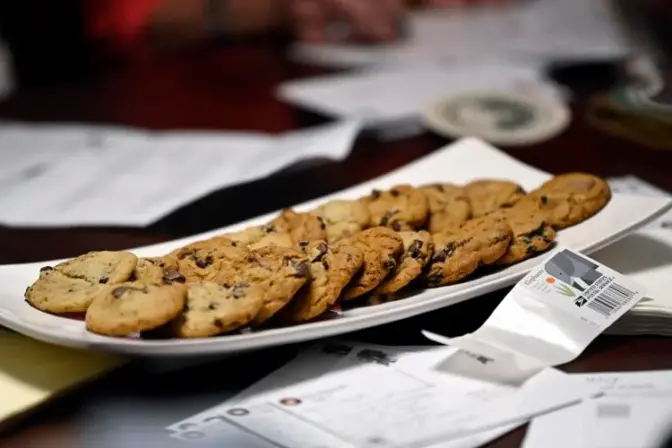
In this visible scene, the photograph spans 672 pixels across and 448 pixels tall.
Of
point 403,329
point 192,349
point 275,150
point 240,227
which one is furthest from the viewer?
point 275,150

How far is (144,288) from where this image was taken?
64 centimetres

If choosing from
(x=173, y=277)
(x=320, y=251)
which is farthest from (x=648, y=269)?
(x=173, y=277)

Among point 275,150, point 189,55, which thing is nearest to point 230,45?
point 189,55

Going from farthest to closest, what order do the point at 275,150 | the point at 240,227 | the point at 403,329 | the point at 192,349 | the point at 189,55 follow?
the point at 189,55 → the point at 275,150 → the point at 240,227 → the point at 403,329 → the point at 192,349

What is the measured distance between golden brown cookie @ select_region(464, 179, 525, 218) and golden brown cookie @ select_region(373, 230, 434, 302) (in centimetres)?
11

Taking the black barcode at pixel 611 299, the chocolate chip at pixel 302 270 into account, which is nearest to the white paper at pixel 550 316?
the black barcode at pixel 611 299

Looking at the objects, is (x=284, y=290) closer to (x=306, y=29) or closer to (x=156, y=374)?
(x=156, y=374)

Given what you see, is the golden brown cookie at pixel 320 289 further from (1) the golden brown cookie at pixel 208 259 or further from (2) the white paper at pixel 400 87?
(2) the white paper at pixel 400 87

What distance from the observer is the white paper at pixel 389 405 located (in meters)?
0.59

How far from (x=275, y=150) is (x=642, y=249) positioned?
49 centimetres

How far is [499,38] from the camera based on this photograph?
166 centimetres

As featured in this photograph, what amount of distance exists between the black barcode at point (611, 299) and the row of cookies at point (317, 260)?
0.07 m

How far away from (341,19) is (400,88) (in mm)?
270

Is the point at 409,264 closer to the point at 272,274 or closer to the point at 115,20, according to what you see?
the point at 272,274
